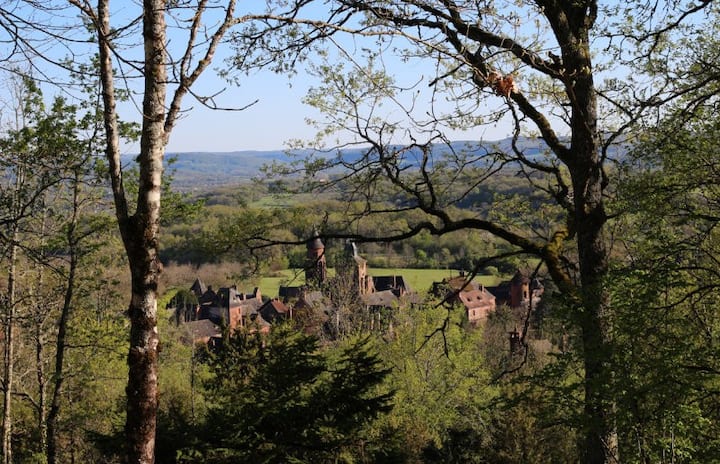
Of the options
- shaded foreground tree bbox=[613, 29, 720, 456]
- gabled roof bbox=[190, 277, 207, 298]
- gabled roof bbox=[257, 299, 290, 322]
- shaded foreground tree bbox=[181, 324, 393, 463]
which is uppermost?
shaded foreground tree bbox=[613, 29, 720, 456]

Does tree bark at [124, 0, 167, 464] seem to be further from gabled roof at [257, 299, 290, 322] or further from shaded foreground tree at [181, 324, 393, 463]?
gabled roof at [257, 299, 290, 322]

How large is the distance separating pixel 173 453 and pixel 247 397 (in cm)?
132

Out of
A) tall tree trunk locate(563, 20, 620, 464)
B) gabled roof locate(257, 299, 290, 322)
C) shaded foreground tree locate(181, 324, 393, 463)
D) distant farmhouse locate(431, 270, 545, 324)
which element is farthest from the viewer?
distant farmhouse locate(431, 270, 545, 324)

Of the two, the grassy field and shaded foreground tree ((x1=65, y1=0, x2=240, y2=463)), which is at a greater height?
shaded foreground tree ((x1=65, y1=0, x2=240, y2=463))

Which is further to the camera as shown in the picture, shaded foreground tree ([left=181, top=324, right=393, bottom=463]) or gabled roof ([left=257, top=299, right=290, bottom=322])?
gabled roof ([left=257, top=299, right=290, bottom=322])

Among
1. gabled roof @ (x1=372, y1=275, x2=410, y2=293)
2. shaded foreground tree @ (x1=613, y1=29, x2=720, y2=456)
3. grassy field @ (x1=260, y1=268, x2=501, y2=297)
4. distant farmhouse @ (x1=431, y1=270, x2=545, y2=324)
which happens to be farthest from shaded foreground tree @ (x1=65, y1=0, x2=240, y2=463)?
gabled roof @ (x1=372, y1=275, x2=410, y2=293)

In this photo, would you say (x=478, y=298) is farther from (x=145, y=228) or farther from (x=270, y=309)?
(x=145, y=228)

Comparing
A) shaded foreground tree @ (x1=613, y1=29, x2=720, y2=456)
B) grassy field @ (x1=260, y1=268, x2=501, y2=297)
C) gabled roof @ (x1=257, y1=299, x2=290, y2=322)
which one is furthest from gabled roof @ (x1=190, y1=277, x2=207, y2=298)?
shaded foreground tree @ (x1=613, y1=29, x2=720, y2=456)

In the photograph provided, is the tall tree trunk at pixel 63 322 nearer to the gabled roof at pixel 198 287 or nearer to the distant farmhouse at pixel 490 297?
the distant farmhouse at pixel 490 297

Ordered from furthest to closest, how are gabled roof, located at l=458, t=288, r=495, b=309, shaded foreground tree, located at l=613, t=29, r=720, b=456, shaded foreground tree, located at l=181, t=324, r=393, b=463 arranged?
1. gabled roof, located at l=458, t=288, r=495, b=309
2. shaded foreground tree, located at l=181, t=324, r=393, b=463
3. shaded foreground tree, located at l=613, t=29, r=720, b=456

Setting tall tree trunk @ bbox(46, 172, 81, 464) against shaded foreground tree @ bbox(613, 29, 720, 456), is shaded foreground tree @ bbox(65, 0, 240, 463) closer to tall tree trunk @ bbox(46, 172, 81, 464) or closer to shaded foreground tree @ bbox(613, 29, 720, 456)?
shaded foreground tree @ bbox(613, 29, 720, 456)

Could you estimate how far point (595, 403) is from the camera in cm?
482

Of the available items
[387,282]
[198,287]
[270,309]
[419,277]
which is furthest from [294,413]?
[198,287]

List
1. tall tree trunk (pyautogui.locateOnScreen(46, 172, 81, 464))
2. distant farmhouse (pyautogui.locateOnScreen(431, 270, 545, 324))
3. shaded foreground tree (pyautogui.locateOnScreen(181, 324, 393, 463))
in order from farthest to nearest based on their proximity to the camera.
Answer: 1. distant farmhouse (pyautogui.locateOnScreen(431, 270, 545, 324))
2. tall tree trunk (pyautogui.locateOnScreen(46, 172, 81, 464))
3. shaded foreground tree (pyautogui.locateOnScreen(181, 324, 393, 463))
